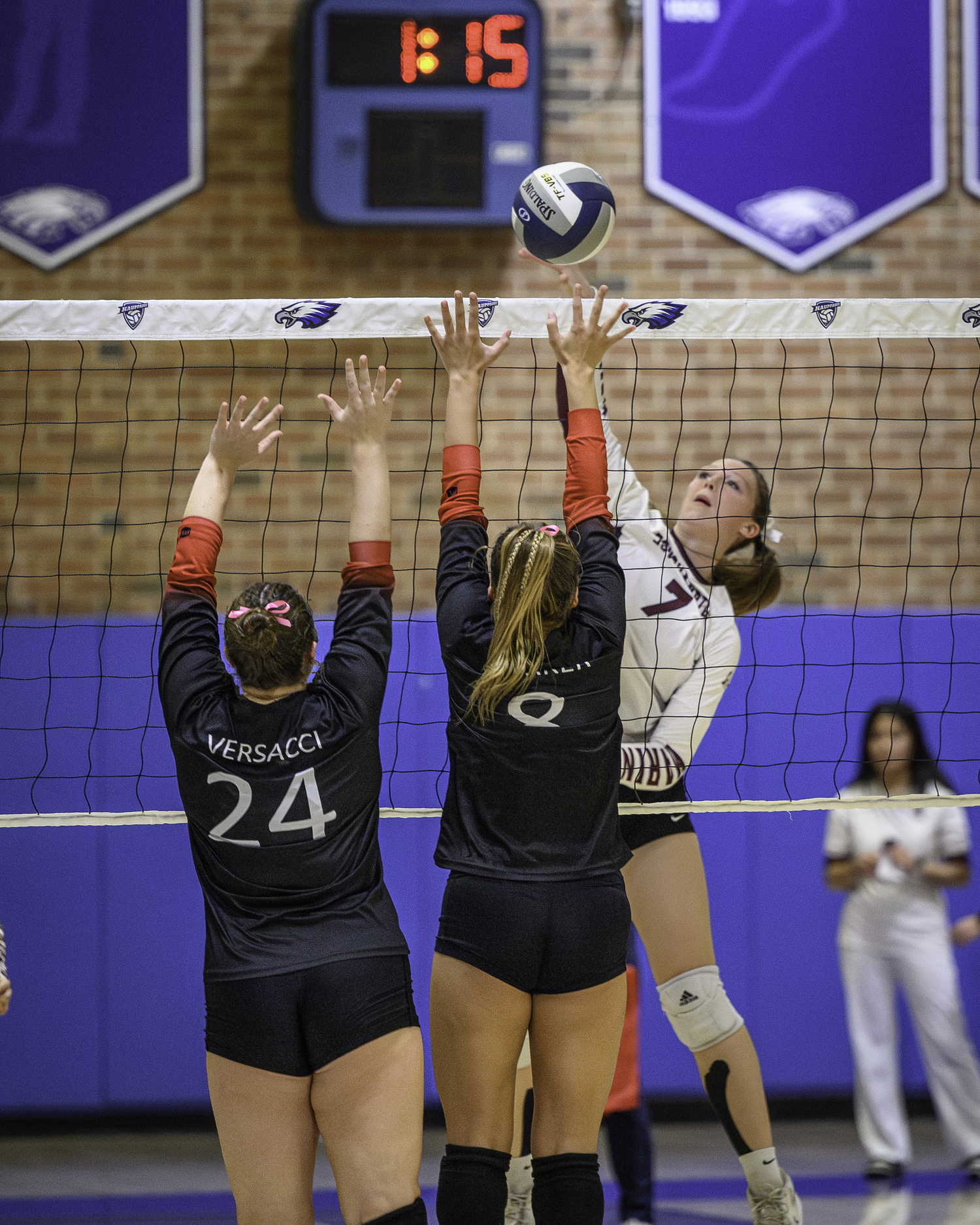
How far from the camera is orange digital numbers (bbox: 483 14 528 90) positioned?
5410 mm

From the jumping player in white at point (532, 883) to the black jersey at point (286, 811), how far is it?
0.18 metres

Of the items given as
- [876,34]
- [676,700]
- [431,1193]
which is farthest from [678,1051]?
[876,34]

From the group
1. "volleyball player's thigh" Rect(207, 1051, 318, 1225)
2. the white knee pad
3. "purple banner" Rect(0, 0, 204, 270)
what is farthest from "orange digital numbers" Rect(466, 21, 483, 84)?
"volleyball player's thigh" Rect(207, 1051, 318, 1225)

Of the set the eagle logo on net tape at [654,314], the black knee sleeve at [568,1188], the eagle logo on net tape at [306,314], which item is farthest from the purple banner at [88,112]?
the black knee sleeve at [568,1188]

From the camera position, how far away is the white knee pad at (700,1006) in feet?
10.9

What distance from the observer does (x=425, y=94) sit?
5.41m

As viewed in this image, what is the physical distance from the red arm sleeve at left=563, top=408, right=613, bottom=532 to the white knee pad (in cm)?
135

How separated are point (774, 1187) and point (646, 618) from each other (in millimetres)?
1514

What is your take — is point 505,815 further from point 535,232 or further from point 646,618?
point 535,232

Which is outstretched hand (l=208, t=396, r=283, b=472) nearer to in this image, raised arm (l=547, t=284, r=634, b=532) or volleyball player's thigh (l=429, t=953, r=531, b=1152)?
raised arm (l=547, t=284, r=634, b=532)

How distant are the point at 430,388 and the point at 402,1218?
4.14m

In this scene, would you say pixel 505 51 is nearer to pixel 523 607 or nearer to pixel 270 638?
pixel 523 607

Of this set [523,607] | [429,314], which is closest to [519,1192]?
[523,607]

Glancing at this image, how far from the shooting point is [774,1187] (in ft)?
10.9
